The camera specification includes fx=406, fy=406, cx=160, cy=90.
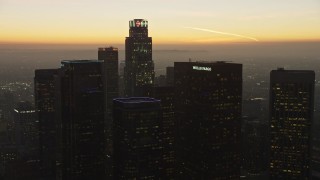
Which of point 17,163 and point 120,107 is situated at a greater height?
point 120,107

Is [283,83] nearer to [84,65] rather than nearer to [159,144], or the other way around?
[159,144]

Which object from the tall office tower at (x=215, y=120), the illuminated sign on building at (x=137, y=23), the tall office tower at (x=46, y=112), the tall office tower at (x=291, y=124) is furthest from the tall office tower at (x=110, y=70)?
the tall office tower at (x=291, y=124)

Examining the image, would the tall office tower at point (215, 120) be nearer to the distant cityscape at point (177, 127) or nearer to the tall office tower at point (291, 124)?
the distant cityscape at point (177, 127)

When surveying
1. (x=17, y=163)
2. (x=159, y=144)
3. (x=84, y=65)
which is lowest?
(x=17, y=163)

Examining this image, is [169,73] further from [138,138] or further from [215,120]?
[138,138]

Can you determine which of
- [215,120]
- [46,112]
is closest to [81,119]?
[215,120]

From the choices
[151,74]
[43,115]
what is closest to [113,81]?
[151,74]

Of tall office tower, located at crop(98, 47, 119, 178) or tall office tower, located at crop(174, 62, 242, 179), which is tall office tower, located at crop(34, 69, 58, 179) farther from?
tall office tower, located at crop(174, 62, 242, 179)
